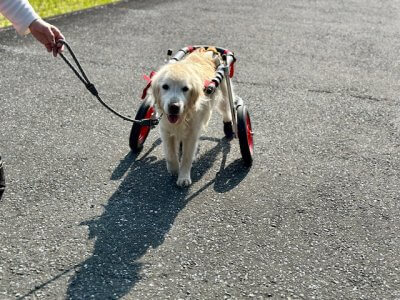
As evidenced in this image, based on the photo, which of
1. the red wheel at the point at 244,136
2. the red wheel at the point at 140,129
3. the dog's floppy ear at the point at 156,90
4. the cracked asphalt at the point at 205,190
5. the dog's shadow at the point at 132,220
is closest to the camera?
the dog's shadow at the point at 132,220

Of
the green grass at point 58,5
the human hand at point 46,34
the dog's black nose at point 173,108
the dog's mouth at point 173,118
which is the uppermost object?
the human hand at point 46,34

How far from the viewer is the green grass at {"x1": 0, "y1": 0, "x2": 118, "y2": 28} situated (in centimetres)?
958

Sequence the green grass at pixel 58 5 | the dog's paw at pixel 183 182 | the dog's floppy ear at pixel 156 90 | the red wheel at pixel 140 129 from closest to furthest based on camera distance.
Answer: the dog's floppy ear at pixel 156 90 < the dog's paw at pixel 183 182 < the red wheel at pixel 140 129 < the green grass at pixel 58 5

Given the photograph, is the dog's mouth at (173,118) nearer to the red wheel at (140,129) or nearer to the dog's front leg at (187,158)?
the dog's front leg at (187,158)

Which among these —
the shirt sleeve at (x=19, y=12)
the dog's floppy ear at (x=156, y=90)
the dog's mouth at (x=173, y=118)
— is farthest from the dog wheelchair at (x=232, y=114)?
the shirt sleeve at (x=19, y=12)

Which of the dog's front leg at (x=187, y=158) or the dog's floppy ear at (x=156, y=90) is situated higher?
the dog's floppy ear at (x=156, y=90)

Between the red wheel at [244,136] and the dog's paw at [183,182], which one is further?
the red wheel at [244,136]

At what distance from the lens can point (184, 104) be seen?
4070 millimetres

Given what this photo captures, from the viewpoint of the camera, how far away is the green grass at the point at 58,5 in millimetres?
9578

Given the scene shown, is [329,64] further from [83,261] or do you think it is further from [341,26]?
[83,261]

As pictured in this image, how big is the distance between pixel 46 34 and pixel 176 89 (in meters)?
1.15

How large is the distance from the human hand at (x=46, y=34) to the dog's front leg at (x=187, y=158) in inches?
59.1

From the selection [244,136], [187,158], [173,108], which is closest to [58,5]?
[187,158]

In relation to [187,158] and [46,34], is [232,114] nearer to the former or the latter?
[187,158]
